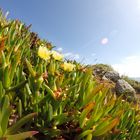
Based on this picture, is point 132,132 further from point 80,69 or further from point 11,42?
point 11,42

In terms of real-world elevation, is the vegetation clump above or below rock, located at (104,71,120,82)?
below

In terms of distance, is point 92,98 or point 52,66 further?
point 92,98

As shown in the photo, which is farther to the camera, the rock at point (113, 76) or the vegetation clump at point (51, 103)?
the rock at point (113, 76)

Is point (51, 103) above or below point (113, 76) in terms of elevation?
below

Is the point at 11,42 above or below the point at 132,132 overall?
above

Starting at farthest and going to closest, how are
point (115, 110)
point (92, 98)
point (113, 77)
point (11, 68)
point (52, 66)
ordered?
point (113, 77)
point (115, 110)
point (92, 98)
point (52, 66)
point (11, 68)

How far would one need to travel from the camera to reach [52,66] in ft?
9.67

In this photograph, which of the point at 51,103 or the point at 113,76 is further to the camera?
the point at 113,76

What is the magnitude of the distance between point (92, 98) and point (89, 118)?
24 centimetres

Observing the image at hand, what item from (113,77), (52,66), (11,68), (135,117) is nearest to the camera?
(11,68)

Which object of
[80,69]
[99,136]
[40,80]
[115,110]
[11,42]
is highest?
[11,42]

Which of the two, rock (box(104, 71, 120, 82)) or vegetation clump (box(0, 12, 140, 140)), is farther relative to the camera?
rock (box(104, 71, 120, 82))

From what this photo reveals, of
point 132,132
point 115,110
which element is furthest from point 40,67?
point 132,132

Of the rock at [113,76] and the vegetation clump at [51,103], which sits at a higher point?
the rock at [113,76]
